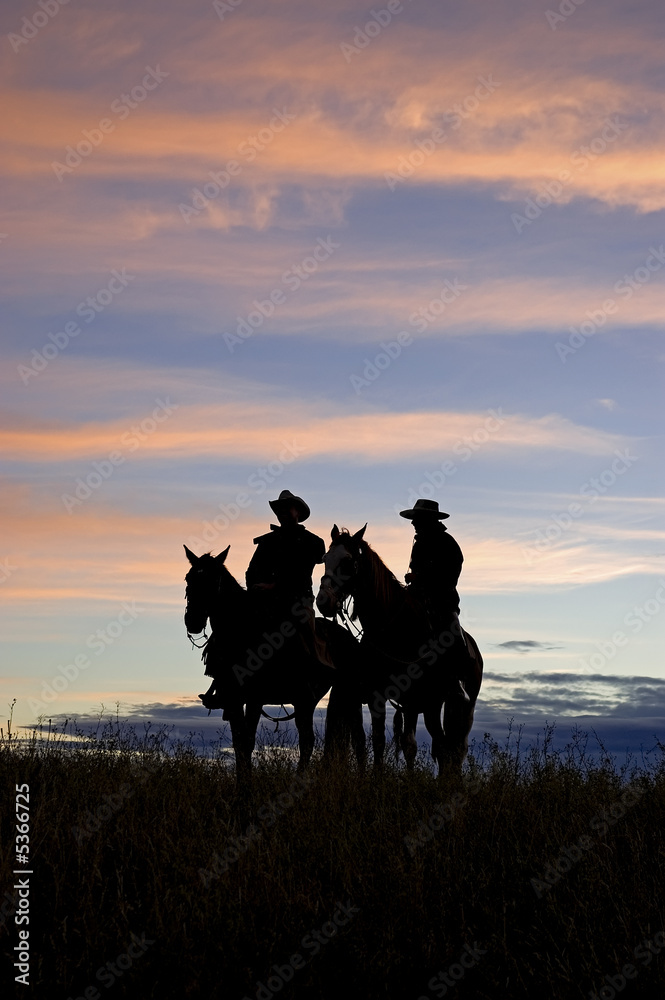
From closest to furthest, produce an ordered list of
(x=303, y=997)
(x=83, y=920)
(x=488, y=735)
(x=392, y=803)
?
(x=303, y=997) → (x=83, y=920) → (x=392, y=803) → (x=488, y=735)

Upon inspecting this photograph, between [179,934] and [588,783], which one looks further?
[588,783]

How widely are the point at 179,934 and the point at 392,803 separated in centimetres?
377

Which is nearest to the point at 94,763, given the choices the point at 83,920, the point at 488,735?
the point at 83,920

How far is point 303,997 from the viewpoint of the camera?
6582mm

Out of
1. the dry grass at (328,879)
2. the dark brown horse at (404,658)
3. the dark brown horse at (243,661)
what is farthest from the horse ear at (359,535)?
the dry grass at (328,879)

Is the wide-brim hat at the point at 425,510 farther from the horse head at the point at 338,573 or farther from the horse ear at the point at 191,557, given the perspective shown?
the horse ear at the point at 191,557

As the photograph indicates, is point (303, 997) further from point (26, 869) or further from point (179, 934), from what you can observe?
point (26, 869)

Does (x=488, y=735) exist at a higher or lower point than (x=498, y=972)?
higher

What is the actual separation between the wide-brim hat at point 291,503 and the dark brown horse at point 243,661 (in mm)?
1265

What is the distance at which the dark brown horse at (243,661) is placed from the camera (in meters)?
11.9

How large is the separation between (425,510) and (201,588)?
3.14 metres

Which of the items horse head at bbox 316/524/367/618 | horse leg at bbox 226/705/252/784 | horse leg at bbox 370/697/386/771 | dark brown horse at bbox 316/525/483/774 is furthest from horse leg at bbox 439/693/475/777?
horse leg at bbox 226/705/252/784

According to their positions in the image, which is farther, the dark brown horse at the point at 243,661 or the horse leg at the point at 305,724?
the horse leg at the point at 305,724

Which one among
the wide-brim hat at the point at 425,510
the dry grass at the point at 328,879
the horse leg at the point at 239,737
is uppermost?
the wide-brim hat at the point at 425,510
